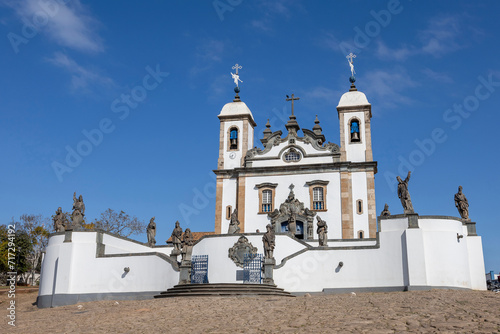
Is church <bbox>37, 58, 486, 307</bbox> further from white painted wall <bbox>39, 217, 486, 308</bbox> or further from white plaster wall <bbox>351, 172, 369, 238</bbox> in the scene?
white plaster wall <bbox>351, 172, 369, 238</bbox>

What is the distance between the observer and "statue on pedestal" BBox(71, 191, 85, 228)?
84.3ft

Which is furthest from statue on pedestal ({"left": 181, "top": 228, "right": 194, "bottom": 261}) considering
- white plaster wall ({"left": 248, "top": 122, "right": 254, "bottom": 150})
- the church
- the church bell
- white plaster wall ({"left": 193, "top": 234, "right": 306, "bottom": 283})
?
the church bell

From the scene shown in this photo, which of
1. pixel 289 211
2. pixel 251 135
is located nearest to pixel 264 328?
pixel 289 211

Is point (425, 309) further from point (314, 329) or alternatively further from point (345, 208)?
point (345, 208)

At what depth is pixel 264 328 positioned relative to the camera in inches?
463

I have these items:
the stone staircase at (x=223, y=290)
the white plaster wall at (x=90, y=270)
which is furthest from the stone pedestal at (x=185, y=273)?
the white plaster wall at (x=90, y=270)

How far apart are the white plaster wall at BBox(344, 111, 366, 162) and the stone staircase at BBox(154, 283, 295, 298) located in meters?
15.8

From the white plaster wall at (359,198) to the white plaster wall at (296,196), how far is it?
97cm

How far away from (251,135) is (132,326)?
27601mm

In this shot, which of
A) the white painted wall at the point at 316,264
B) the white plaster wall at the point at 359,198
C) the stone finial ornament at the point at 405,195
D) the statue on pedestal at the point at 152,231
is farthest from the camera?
the white plaster wall at the point at 359,198

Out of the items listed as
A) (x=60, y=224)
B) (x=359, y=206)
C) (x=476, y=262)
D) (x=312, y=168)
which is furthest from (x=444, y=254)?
(x=60, y=224)

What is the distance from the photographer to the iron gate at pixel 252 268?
2442 cm

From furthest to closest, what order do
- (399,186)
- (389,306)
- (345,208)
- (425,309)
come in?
(345,208)
(399,186)
(389,306)
(425,309)

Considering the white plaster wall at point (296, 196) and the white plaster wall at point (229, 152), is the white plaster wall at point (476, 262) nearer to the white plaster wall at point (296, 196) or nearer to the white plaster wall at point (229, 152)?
the white plaster wall at point (296, 196)
